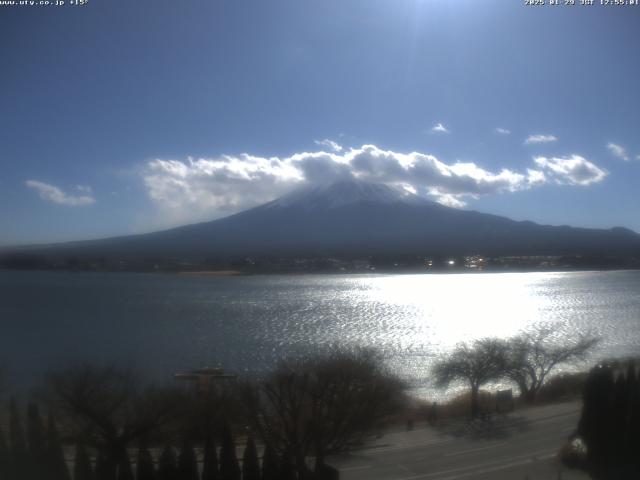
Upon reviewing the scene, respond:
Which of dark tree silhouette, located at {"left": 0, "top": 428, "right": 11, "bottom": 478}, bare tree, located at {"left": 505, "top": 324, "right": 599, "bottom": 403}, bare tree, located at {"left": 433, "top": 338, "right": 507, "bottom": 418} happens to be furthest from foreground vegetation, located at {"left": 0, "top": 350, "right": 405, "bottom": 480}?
bare tree, located at {"left": 505, "top": 324, "right": 599, "bottom": 403}

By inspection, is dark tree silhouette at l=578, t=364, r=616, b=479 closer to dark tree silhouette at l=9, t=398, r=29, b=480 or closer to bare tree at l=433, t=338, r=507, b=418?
bare tree at l=433, t=338, r=507, b=418

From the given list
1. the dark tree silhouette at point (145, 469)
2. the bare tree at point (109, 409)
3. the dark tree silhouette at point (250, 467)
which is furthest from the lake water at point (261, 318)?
the dark tree silhouette at point (250, 467)

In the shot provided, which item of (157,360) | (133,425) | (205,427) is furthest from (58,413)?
(157,360)

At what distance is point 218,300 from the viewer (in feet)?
48.1

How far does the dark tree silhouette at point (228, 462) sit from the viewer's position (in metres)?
3.07

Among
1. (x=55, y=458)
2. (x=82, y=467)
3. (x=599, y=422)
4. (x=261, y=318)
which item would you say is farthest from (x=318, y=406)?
(x=261, y=318)

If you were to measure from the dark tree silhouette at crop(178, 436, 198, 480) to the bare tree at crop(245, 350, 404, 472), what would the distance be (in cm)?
54

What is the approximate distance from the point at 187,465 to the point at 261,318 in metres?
7.88

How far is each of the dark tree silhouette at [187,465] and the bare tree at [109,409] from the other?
13.3 inches

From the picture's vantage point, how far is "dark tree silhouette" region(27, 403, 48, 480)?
115 inches

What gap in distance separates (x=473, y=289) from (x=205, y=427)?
1596 centimetres

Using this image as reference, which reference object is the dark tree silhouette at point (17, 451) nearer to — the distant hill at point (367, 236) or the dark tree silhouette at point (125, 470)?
the dark tree silhouette at point (125, 470)

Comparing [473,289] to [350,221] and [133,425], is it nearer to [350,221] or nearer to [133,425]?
[133,425]

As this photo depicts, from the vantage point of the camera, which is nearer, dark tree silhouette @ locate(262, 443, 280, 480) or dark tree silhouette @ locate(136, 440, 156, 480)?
dark tree silhouette @ locate(136, 440, 156, 480)
